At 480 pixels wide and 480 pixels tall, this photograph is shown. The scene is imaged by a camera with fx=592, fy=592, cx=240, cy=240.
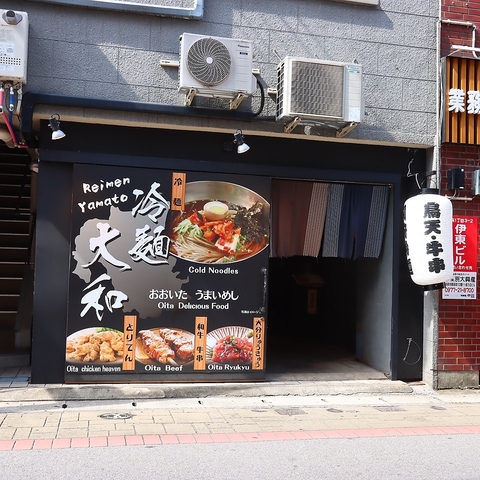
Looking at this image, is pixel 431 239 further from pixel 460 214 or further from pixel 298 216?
pixel 298 216

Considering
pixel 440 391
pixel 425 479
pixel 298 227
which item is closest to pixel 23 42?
pixel 298 227

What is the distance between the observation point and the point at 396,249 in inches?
358

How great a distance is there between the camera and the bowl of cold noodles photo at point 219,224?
27.4 feet

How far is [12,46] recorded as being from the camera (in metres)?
7.20

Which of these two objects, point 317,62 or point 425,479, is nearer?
point 425,479

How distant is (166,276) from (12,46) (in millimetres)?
3513

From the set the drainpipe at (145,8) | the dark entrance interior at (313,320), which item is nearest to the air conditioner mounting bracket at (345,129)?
the drainpipe at (145,8)

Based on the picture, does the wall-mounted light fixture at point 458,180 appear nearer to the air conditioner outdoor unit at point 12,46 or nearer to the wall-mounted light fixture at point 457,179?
the wall-mounted light fixture at point 457,179

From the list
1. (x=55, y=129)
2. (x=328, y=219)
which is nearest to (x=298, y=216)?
(x=328, y=219)

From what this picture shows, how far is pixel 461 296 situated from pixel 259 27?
494 cm

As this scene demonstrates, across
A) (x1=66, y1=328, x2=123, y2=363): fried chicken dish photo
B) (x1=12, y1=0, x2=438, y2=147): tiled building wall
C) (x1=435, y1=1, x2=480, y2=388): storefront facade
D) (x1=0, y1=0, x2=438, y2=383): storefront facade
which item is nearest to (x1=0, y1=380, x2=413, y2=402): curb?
→ (x1=0, y1=0, x2=438, y2=383): storefront facade

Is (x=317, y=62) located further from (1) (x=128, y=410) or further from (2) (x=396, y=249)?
(1) (x=128, y=410)

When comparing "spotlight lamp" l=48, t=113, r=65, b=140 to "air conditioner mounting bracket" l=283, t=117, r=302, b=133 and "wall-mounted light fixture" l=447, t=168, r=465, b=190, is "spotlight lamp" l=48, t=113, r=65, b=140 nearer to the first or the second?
"air conditioner mounting bracket" l=283, t=117, r=302, b=133

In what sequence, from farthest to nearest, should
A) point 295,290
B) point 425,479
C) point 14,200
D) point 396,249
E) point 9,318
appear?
1. point 295,290
2. point 14,200
3. point 9,318
4. point 396,249
5. point 425,479
